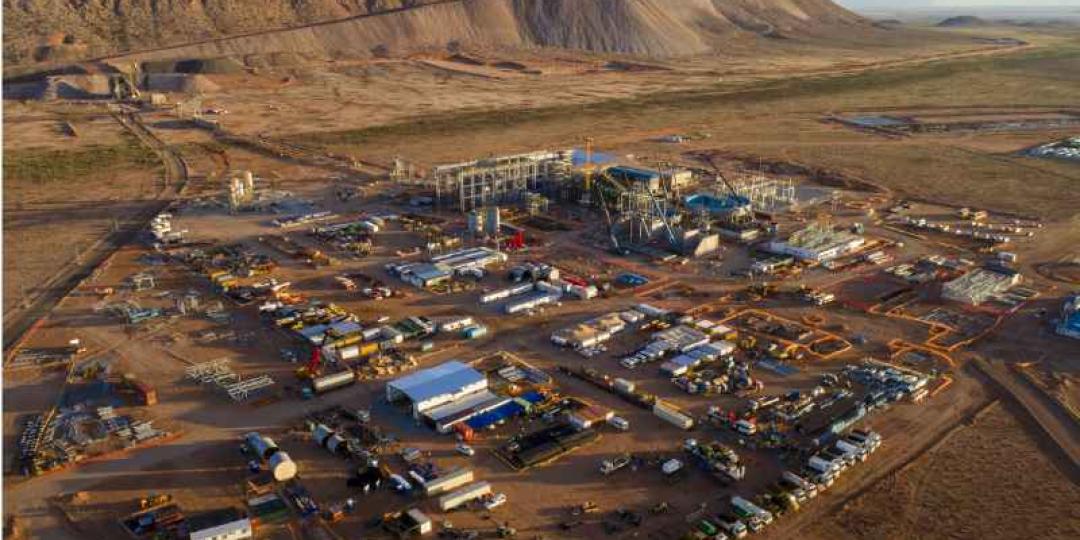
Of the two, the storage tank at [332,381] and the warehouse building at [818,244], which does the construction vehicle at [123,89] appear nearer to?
the storage tank at [332,381]

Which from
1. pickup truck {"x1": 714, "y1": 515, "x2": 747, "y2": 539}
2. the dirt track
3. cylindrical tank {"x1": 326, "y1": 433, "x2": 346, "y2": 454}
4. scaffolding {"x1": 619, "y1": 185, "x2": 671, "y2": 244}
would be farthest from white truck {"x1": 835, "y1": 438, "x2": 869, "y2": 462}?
scaffolding {"x1": 619, "y1": 185, "x2": 671, "y2": 244}

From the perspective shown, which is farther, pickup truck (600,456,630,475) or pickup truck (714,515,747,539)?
pickup truck (600,456,630,475)

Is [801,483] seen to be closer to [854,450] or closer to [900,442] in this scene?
[854,450]

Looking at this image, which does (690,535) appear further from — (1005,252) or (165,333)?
(1005,252)

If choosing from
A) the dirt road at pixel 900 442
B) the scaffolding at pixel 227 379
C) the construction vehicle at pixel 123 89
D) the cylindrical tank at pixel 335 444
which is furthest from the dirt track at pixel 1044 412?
the construction vehicle at pixel 123 89

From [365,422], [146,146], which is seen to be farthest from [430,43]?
[365,422]

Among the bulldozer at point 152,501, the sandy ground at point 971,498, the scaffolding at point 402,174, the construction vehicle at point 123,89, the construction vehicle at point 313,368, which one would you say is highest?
the construction vehicle at point 123,89

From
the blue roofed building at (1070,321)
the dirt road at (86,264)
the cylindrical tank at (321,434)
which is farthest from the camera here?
the dirt road at (86,264)

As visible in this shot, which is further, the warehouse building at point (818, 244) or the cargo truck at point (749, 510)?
the warehouse building at point (818, 244)

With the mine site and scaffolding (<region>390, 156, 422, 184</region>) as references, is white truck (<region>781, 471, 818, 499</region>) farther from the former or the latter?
scaffolding (<region>390, 156, 422, 184</region>)
